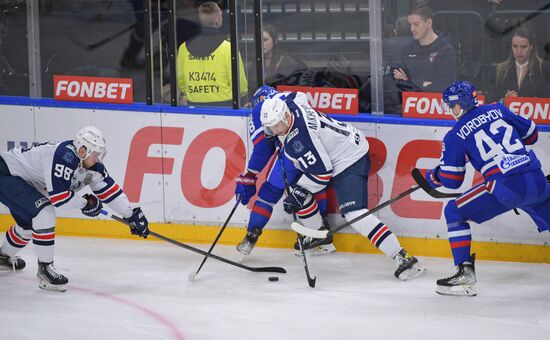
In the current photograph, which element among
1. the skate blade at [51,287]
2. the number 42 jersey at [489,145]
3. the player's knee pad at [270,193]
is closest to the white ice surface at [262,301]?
the skate blade at [51,287]

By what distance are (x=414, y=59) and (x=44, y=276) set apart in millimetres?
2394

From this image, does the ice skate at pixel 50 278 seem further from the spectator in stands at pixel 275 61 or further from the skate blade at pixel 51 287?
the spectator in stands at pixel 275 61

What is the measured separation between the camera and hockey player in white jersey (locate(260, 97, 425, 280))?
6.35 metres

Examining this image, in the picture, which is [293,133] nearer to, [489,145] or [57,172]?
[489,145]

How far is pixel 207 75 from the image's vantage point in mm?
7445

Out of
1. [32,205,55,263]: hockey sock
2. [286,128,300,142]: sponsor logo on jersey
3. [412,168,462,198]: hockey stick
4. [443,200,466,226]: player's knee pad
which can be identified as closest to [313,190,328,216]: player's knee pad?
[286,128,300,142]: sponsor logo on jersey

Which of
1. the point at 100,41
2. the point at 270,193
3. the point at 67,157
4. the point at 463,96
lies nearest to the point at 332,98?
the point at 270,193

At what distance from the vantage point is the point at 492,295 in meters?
6.06

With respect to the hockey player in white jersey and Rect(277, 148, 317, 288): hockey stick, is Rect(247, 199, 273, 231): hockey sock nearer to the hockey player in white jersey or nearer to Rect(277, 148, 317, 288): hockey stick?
Rect(277, 148, 317, 288): hockey stick

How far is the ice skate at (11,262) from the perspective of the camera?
6773 mm

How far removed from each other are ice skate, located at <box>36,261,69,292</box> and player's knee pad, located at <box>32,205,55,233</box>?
0.21m

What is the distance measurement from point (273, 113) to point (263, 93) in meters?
0.64

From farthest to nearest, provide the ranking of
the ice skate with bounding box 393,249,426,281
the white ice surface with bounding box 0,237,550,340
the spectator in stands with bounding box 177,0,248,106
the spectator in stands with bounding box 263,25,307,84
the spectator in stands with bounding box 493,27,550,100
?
the spectator in stands with bounding box 177,0,248,106 → the spectator in stands with bounding box 263,25,307,84 → the spectator in stands with bounding box 493,27,550,100 → the ice skate with bounding box 393,249,426,281 → the white ice surface with bounding box 0,237,550,340

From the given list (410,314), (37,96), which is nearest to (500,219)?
(410,314)
